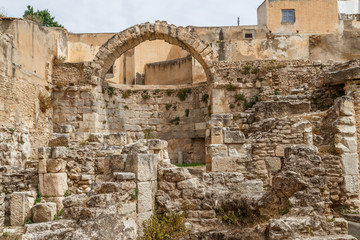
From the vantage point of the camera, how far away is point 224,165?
9.62 m

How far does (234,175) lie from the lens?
7.39 m

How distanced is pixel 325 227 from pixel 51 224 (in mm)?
3475

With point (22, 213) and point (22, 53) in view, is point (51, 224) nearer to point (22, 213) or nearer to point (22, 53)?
point (22, 213)

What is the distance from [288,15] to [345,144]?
54.2 feet

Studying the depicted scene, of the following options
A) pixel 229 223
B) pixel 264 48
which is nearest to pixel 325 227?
pixel 229 223

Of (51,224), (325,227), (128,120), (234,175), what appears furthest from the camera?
(128,120)

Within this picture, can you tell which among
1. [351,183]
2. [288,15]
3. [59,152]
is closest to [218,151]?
[351,183]

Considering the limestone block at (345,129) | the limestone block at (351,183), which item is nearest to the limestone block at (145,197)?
the limestone block at (351,183)

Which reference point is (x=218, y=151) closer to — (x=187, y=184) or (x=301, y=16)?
(x=187, y=184)

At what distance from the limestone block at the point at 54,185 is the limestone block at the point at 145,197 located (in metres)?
2.97

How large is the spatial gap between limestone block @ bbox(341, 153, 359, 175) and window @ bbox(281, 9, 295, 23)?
16445mm

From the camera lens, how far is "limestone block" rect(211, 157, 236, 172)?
9602 mm

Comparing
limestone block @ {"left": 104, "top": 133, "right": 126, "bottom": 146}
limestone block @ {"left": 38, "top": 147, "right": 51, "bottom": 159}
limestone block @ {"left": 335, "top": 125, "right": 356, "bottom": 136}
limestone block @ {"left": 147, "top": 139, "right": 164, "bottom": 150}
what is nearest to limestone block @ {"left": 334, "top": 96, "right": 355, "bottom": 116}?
limestone block @ {"left": 335, "top": 125, "right": 356, "bottom": 136}

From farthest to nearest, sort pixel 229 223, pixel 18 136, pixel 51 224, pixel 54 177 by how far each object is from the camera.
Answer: pixel 18 136, pixel 54 177, pixel 229 223, pixel 51 224
